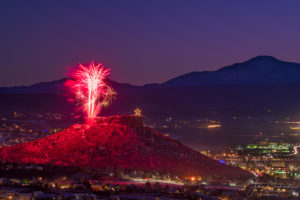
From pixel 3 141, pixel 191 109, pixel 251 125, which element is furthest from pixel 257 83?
pixel 3 141

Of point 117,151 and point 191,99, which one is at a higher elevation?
point 191,99

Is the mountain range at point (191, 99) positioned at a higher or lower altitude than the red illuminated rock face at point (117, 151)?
higher

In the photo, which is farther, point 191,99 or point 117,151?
point 191,99

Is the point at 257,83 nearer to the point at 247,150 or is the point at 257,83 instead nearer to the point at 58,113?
the point at 58,113

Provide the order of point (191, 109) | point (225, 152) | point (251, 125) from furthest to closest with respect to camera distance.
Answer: point (191, 109)
point (251, 125)
point (225, 152)

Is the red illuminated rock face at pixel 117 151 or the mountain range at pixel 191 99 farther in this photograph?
the mountain range at pixel 191 99

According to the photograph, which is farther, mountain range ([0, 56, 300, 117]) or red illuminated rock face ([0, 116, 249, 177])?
mountain range ([0, 56, 300, 117])

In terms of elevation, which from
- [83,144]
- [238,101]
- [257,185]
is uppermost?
[238,101]

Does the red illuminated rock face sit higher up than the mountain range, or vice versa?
the mountain range
